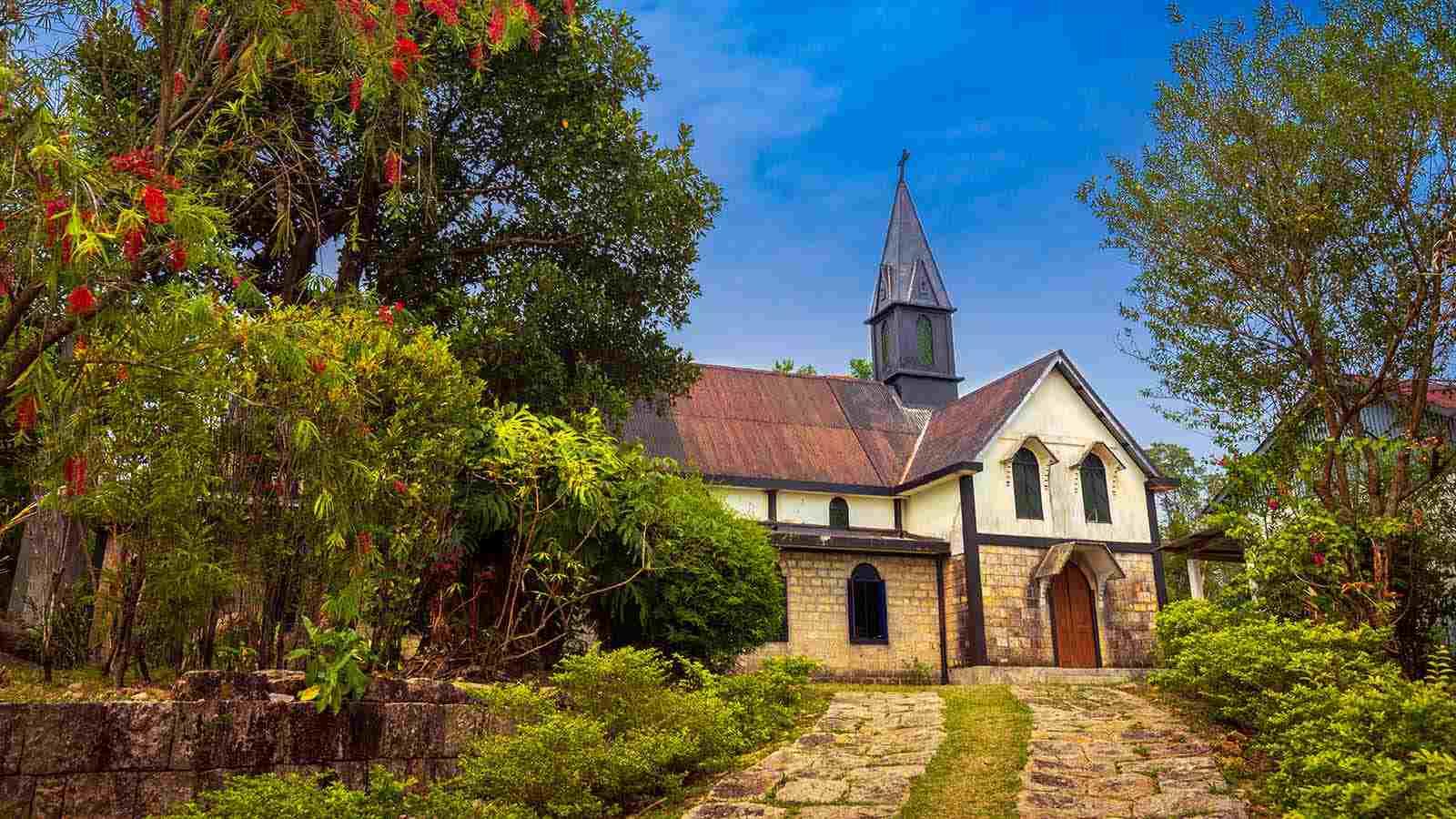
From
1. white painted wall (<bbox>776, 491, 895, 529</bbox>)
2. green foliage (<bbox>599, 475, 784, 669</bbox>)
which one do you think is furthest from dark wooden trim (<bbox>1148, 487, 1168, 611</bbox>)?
green foliage (<bbox>599, 475, 784, 669</bbox>)

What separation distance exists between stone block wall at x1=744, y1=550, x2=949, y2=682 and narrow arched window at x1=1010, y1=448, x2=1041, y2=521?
237 centimetres

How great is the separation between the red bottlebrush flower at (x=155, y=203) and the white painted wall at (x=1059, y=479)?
61.1 feet

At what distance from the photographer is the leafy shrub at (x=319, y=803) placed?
226 inches

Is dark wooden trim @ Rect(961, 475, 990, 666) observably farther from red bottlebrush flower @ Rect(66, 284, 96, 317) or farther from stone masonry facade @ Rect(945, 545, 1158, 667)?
red bottlebrush flower @ Rect(66, 284, 96, 317)

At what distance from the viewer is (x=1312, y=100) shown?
12.8 m

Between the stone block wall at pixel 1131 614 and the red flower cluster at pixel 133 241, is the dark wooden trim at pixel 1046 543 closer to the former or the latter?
the stone block wall at pixel 1131 614

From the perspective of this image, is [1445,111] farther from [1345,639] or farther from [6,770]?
[6,770]

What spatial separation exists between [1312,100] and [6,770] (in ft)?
48.3

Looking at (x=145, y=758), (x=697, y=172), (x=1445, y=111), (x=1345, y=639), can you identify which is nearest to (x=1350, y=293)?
(x=1445, y=111)

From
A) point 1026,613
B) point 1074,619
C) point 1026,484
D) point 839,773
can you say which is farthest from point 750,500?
point 839,773

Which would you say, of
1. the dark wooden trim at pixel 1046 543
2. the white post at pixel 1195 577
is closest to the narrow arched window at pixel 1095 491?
the dark wooden trim at pixel 1046 543

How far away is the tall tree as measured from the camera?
40.3 feet

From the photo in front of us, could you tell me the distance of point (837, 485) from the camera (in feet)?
73.8

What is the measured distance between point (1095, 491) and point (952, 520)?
3.64m
